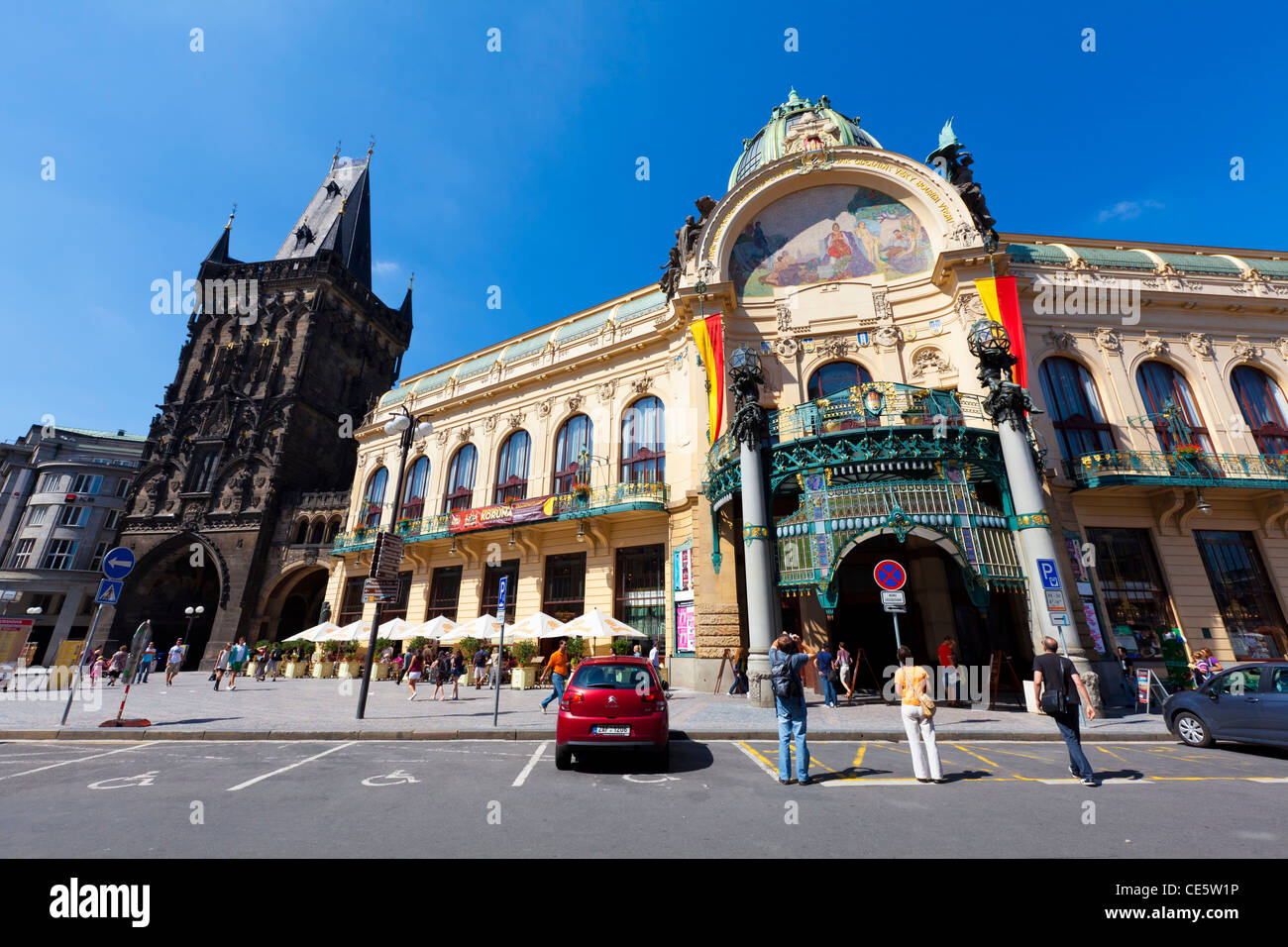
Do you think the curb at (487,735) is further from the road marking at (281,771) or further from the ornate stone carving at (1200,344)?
the ornate stone carving at (1200,344)

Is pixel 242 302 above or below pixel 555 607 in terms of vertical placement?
above

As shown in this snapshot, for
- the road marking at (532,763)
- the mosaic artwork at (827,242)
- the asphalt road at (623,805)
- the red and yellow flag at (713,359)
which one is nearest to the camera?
the asphalt road at (623,805)

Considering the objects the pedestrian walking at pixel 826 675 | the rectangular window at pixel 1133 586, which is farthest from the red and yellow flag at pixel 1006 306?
the pedestrian walking at pixel 826 675

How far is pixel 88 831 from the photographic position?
4941 millimetres

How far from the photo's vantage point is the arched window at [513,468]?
2581 cm

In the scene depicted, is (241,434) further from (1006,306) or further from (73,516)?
(1006,306)

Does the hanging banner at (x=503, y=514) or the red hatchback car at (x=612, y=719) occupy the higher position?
the hanging banner at (x=503, y=514)

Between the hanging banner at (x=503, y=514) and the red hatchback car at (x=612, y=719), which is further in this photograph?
the hanging banner at (x=503, y=514)

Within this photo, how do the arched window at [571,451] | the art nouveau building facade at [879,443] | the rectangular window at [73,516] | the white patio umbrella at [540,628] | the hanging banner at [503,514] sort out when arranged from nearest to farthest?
1. the art nouveau building facade at [879,443]
2. the white patio umbrella at [540,628]
3. the hanging banner at [503,514]
4. the arched window at [571,451]
5. the rectangular window at [73,516]

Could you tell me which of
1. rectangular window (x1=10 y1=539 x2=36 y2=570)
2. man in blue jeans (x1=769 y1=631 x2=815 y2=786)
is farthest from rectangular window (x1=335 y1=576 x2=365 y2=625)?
rectangular window (x1=10 y1=539 x2=36 y2=570)

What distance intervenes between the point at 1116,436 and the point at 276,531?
44061 mm

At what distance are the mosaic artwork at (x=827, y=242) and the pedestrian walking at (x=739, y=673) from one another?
46.5 feet
